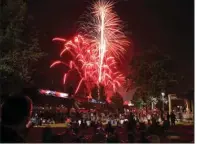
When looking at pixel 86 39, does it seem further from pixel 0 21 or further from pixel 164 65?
pixel 0 21

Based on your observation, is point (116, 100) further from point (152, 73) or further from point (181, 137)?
point (181, 137)

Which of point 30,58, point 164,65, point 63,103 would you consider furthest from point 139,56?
point 30,58

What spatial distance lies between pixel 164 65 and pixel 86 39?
950cm

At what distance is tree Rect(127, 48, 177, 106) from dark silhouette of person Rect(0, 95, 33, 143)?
1191 inches

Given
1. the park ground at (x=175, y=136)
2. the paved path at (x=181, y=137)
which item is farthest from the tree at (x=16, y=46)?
the paved path at (x=181, y=137)

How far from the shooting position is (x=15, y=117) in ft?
8.43

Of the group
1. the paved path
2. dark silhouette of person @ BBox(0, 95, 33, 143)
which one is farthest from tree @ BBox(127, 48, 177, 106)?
dark silhouette of person @ BBox(0, 95, 33, 143)

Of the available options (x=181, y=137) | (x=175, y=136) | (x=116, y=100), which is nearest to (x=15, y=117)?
(x=181, y=137)

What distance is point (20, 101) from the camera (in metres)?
2.65

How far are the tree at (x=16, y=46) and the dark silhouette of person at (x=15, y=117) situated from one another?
8.73 m

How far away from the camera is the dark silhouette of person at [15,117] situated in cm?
254

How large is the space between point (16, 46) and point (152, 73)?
2262 centimetres

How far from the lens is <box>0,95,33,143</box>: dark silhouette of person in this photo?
2.54 meters

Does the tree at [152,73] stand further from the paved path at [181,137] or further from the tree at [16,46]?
the paved path at [181,137]
